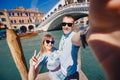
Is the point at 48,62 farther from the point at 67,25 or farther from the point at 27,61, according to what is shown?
the point at 27,61

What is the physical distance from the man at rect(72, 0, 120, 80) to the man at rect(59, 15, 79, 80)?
95 centimetres

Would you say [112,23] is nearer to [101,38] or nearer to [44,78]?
[101,38]

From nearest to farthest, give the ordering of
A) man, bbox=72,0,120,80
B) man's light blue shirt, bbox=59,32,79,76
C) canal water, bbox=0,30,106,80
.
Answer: man, bbox=72,0,120,80 < man's light blue shirt, bbox=59,32,79,76 < canal water, bbox=0,30,106,80

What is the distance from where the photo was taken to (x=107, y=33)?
281 mm

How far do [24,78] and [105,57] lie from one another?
5.55 feet

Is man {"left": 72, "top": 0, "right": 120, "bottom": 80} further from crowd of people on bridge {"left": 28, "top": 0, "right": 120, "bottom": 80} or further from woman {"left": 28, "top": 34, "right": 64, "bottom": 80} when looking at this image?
woman {"left": 28, "top": 34, "right": 64, "bottom": 80}

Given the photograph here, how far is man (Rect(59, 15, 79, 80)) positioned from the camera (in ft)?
4.16

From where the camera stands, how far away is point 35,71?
1.43 meters

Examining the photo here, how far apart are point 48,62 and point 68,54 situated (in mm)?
178

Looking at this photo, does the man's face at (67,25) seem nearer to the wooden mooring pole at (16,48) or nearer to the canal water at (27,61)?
the wooden mooring pole at (16,48)

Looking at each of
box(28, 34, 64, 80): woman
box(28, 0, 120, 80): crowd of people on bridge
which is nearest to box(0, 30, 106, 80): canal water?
box(28, 34, 64, 80): woman

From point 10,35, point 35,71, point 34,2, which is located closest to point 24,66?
point 10,35

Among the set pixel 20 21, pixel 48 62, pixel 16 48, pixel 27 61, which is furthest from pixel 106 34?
pixel 20 21

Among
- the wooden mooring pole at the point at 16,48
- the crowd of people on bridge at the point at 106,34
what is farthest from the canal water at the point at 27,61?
the crowd of people on bridge at the point at 106,34
